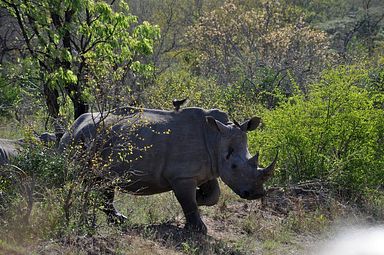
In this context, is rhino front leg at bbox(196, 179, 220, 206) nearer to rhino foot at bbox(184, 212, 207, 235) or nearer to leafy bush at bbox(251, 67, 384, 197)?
rhino foot at bbox(184, 212, 207, 235)

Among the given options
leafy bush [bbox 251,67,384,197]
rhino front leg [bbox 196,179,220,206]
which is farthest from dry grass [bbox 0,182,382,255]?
leafy bush [bbox 251,67,384,197]

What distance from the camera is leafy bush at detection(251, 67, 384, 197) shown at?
11.8 meters

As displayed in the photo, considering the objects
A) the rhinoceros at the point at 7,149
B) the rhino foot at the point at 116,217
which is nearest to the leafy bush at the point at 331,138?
the rhino foot at the point at 116,217

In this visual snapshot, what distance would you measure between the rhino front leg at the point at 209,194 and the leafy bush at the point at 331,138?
2.86 metres

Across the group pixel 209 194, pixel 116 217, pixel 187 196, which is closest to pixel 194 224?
pixel 187 196

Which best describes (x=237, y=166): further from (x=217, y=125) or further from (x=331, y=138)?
(x=331, y=138)

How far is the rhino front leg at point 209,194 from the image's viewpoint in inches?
363

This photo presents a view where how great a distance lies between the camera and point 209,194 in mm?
9266

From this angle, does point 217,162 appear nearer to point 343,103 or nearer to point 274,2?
point 343,103

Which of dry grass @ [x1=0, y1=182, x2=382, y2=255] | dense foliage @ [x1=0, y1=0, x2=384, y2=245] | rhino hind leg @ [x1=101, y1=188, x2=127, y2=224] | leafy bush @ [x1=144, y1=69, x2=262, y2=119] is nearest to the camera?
dry grass @ [x1=0, y1=182, x2=382, y2=255]

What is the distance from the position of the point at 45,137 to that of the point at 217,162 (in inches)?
140

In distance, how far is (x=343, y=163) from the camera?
11492 millimetres

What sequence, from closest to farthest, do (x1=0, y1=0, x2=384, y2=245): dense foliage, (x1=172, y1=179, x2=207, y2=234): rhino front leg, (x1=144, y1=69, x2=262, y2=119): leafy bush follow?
(x1=0, y1=0, x2=384, y2=245): dense foliage → (x1=172, y1=179, x2=207, y2=234): rhino front leg → (x1=144, y1=69, x2=262, y2=119): leafy bush

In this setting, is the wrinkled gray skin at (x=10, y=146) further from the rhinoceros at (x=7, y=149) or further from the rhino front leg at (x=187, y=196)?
the rhino front leg at (x=187, y=196)
